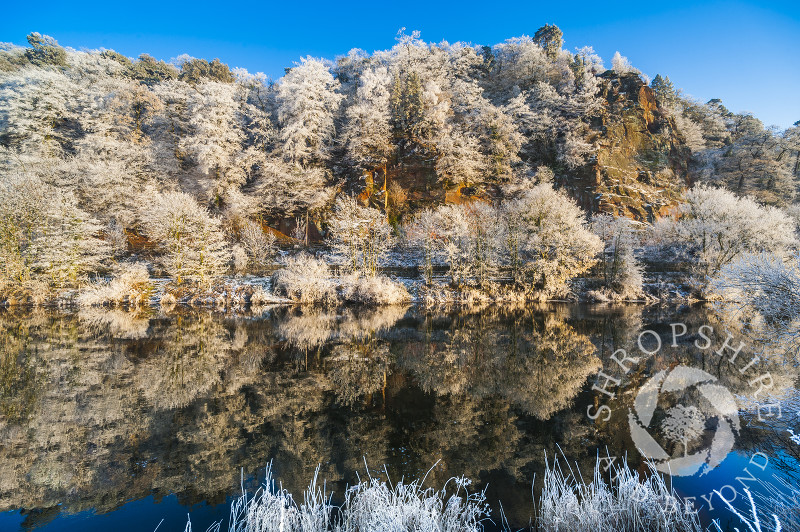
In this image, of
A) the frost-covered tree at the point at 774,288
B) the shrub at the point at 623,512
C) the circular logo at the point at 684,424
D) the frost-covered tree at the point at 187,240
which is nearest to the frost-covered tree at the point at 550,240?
the circular logo at the point at 684,424

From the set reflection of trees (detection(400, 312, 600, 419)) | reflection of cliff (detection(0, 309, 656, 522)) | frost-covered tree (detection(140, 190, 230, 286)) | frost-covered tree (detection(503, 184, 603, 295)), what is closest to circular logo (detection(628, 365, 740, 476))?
reflection of cliff (detection(0, 309, 656, 522))

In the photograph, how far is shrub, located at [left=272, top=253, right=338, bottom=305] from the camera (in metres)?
28.2

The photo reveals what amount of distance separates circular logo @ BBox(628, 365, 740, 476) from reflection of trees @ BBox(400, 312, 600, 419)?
1833 millimetres

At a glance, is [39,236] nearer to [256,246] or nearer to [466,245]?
[256,246]

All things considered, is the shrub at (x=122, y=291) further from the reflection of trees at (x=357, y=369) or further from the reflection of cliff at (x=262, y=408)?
the reflection of trees at (x=357, y=369)

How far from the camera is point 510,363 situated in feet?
44.5

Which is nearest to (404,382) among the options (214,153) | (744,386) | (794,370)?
(744,386)

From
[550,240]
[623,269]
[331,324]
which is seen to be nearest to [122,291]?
[331,324]

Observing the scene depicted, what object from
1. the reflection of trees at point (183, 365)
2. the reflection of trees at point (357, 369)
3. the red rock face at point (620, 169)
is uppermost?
the red rock face at point (620, 169)

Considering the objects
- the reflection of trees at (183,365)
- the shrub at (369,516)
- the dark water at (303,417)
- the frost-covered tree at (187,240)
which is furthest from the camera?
the frost-covered tree at (187,240)

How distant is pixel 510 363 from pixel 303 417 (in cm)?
790

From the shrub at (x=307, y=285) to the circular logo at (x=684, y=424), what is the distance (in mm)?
21821

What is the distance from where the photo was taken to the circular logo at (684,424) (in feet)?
23.8

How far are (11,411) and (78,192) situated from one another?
37.6 m
